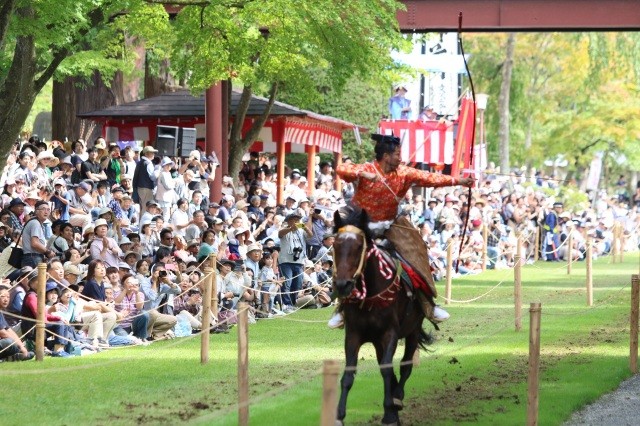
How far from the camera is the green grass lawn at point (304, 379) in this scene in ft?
42.0

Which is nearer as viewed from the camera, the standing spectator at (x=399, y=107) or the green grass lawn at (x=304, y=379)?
the green grass lawn at (x=304, y=379)

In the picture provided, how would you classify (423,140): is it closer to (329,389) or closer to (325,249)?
(325,249)

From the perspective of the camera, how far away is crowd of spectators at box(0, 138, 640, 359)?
1750 cm

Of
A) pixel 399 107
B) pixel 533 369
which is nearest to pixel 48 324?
pixel 533 369

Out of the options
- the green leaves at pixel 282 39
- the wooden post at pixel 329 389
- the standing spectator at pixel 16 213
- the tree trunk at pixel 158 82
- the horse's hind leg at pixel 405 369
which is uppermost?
the tree trunk at pixel 158 82

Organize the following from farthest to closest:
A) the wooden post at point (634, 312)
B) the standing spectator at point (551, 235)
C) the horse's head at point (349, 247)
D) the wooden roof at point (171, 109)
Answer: the standing spectator at point (551, 235) → the wooden roof at point (171, 109) → the wooden post at point (634, 312) → the horse's head at point (349, 247)

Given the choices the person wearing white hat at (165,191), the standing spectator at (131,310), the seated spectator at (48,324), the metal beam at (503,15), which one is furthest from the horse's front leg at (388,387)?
the metal beam at (503,15)

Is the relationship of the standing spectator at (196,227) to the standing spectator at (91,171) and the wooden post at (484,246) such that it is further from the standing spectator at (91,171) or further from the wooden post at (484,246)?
the wooden post at (484,246)

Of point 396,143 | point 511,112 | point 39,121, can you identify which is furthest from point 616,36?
point 396,143

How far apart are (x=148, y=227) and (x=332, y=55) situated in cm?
490

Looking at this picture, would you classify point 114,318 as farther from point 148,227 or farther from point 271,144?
point 271,144

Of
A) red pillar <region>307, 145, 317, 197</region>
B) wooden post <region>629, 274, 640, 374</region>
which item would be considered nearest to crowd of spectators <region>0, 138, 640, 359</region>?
red pillar <region>307, 145, 317, 197</region>

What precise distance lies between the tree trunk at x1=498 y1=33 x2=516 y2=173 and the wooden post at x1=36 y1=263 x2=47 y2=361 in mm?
44162

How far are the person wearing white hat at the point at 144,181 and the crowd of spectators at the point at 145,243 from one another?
0.7 inches
